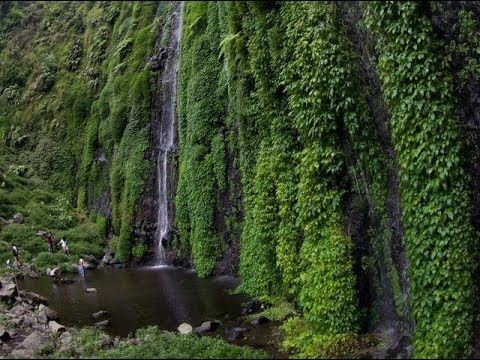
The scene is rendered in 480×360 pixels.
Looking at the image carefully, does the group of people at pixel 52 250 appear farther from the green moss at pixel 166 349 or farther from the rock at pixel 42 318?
the green moss at pixel 166 349

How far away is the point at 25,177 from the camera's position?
41.5 metres

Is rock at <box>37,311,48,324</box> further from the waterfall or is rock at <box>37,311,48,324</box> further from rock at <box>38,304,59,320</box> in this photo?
the waterfall

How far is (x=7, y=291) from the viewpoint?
1931cm

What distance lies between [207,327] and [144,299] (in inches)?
225

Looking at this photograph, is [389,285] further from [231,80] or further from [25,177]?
[25,177]

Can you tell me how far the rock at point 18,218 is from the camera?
3397 cm

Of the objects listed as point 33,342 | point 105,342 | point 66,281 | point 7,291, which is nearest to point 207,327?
point 105,342

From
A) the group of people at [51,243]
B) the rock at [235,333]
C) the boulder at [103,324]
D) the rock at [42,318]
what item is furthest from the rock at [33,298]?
the group of people at [51,243]

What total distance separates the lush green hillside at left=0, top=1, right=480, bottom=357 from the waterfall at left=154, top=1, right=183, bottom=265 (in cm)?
102

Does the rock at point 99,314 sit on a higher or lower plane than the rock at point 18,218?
lower

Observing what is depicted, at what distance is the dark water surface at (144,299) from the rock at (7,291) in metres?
1.78

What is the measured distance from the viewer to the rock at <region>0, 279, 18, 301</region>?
62.3 ft

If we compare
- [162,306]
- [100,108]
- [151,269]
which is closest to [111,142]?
[100,108]

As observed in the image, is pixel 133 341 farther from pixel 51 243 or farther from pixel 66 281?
pixel 51 243
